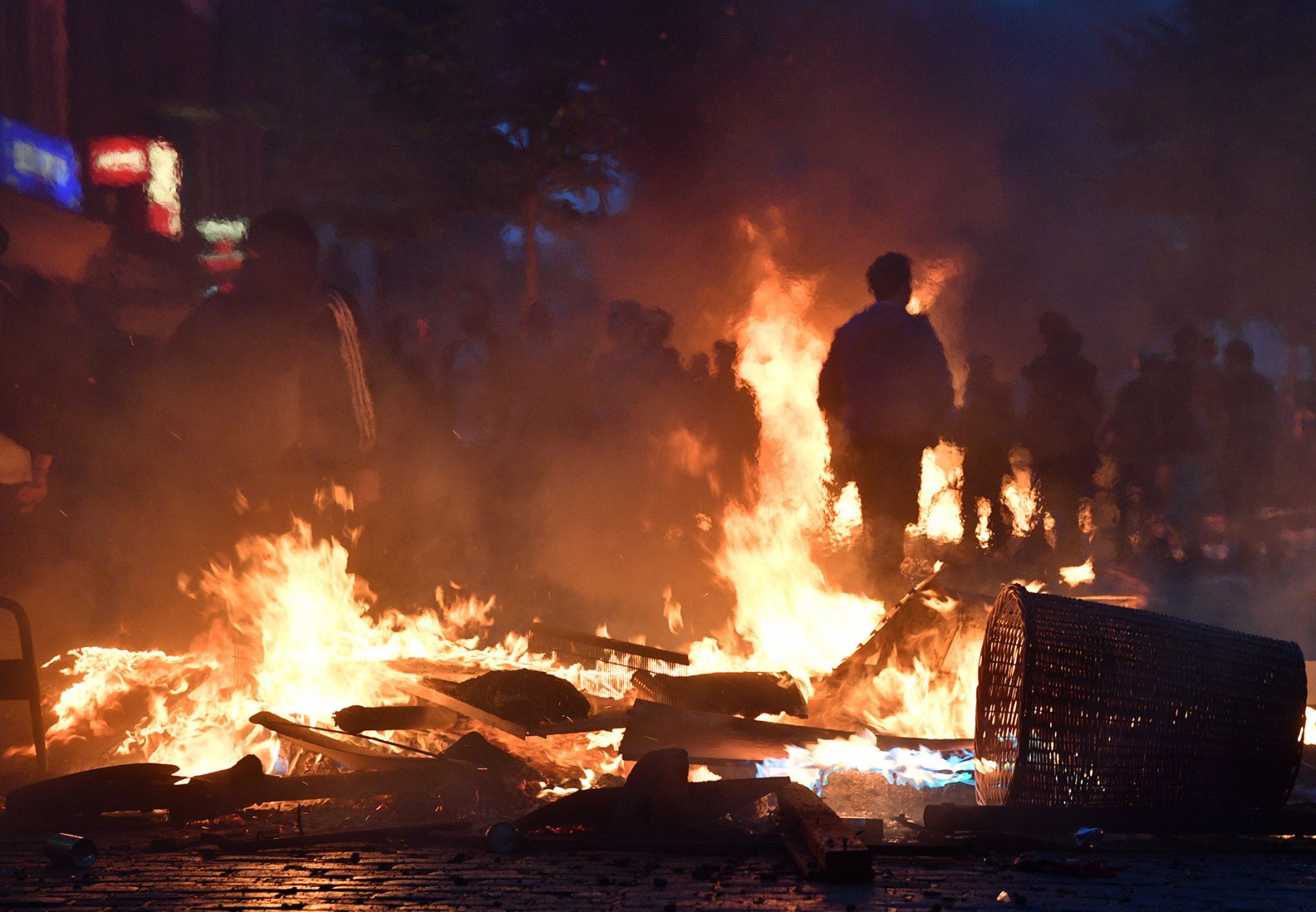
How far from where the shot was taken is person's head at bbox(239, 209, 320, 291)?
30.9 feet

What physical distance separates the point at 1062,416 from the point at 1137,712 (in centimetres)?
558

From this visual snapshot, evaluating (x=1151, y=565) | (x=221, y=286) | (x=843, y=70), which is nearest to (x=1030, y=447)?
(x=1151, y=565)

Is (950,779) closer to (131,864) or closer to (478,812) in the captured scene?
(478,812)

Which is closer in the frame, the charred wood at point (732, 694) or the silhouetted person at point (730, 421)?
the charred wood at point (732, 694)

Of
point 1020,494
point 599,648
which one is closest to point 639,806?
point 599,648

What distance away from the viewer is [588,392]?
1003cm

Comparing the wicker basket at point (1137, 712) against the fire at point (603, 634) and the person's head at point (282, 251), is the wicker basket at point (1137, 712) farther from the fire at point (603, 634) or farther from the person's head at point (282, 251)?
the person's head at point (282, 251)

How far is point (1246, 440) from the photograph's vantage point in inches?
379

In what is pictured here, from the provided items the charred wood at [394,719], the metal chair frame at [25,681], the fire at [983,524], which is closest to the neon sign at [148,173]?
the metal chair frame at [25,681]

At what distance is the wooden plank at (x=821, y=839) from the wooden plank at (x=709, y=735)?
1076mm

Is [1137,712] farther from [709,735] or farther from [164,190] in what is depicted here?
[164,190]

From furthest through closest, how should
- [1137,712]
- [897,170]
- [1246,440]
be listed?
[1246,440] → [897,170] → [1137,712]

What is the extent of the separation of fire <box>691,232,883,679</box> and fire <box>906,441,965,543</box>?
83 cm

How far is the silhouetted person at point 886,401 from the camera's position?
8.49 metres
